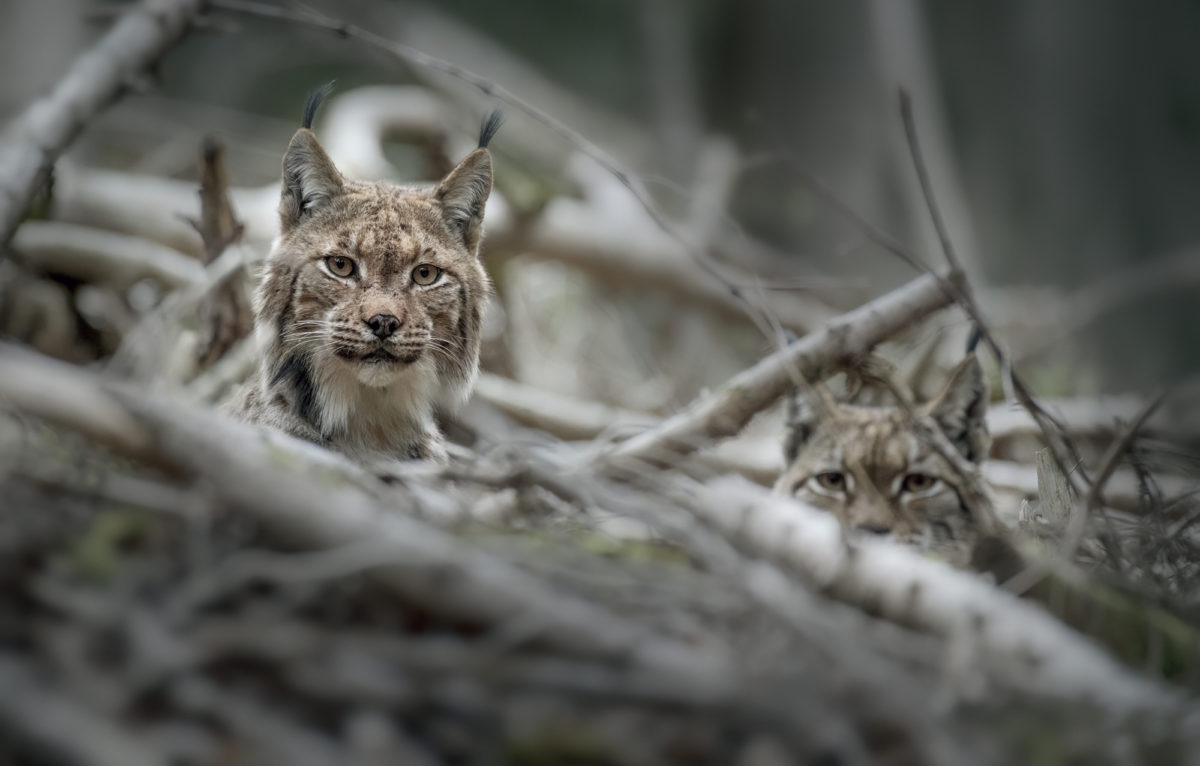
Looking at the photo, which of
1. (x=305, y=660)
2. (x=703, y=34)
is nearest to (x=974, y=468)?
(x=305, y=660)

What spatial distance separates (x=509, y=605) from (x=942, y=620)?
3.01 feet

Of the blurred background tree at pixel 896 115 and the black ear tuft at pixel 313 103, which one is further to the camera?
the blurred background tree at pixel 896 115

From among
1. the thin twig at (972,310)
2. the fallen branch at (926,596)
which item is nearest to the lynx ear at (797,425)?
the thin twig at (972,310)

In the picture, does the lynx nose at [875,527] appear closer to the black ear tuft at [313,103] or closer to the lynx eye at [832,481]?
the lynx eye at [832,481]

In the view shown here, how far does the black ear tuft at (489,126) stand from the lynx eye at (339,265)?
28.8 inches

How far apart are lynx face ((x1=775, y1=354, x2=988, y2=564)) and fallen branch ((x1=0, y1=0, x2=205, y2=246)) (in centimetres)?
300

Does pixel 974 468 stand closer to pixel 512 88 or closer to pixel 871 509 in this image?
pixel 871 509

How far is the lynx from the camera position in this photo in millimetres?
3938

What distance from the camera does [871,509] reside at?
400 cm

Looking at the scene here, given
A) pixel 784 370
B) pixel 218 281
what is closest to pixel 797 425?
pixel 784 370

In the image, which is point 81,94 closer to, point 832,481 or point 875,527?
point 832,481

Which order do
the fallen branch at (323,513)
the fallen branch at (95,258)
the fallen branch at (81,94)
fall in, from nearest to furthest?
1. the fallen branch at (323,513)
2. the fallen branch at (81,94)
3. the fallen branch at (95,258)

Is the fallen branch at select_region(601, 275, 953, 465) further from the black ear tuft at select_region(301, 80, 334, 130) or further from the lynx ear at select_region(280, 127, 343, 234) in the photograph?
the black ear tuft at select_region(301, 80, 334, 130)

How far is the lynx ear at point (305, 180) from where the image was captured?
414 centimetres
